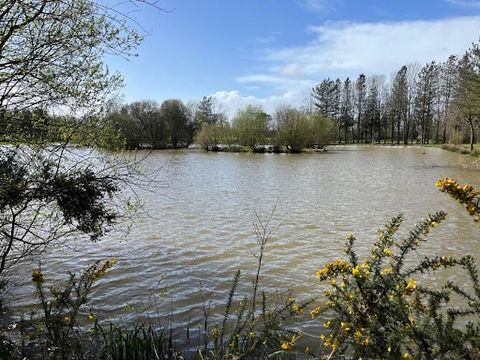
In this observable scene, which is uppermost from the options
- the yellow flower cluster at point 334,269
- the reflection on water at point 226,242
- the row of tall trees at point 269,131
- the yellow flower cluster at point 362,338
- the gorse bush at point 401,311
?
the row of tall trees at point 269,131

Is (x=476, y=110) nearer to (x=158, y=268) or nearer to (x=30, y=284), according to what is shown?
(x=158, y=268)

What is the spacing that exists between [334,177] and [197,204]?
12021 mm

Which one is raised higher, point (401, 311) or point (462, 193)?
point (462, 193)

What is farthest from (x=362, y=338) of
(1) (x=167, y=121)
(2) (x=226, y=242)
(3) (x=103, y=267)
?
(1) (x=167, y=121)

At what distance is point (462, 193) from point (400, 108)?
76811 mm

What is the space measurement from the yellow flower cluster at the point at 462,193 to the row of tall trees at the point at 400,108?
4461 centimetres

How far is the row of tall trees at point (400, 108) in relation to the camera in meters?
59.0

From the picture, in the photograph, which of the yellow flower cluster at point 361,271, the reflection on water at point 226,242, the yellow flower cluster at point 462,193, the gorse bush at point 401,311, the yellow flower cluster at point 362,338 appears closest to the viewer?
the yellow flower cluster at point 462,193

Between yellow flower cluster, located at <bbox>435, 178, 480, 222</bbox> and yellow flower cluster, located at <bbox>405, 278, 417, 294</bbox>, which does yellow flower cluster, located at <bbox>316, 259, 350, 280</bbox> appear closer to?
yellow flower cluster, located at <bbox>405, 278, 417, 294</bbox>

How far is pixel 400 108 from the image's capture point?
7244 centimetres

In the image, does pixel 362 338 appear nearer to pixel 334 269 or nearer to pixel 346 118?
pixel 334 269

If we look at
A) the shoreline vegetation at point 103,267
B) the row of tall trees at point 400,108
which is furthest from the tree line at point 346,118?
the shoreline vegetation at point 103,267

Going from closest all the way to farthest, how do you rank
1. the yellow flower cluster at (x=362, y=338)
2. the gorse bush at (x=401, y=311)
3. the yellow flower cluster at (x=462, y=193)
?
the yellow flower cluster at (x=462, y=193) → the gorse bush at (x=401, y=311) → the yellow flower cluster at (x=362, y=338)

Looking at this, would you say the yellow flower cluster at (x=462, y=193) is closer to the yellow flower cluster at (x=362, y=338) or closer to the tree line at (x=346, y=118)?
the yellow flower cluster at (x=362, y=338)
